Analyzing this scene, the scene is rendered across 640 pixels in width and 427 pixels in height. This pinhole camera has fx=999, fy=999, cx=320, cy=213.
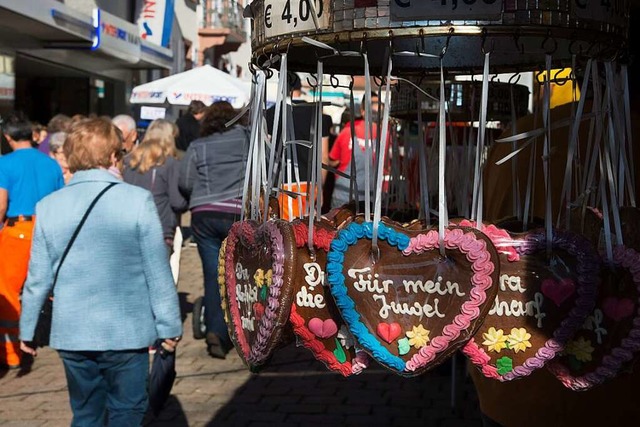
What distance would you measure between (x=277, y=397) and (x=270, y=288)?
4226 millimetres

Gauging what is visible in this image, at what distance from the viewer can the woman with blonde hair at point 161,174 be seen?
7465 millimetres

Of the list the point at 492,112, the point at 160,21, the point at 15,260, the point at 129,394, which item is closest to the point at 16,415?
the point at 15,260

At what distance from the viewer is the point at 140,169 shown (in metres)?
7.50

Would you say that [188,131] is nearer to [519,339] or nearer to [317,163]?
[317,163]

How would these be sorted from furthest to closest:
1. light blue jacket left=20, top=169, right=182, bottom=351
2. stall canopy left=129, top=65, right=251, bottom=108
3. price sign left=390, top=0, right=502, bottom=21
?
stall canopy left=129, top=65, right=251, bottom=108
light blue jacket left=20, top=169, right=182, bottom=351
price sign left=390, top=0, right=502, bottom=21

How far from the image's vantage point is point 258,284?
207 cm

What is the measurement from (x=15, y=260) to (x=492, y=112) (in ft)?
13.7

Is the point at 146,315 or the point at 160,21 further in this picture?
the point at 160,21

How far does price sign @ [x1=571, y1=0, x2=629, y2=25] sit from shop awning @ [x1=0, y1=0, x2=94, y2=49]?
1015cm

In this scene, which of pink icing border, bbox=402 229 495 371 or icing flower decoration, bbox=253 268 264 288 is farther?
icing flower decoration, bbox=253 268 264 288

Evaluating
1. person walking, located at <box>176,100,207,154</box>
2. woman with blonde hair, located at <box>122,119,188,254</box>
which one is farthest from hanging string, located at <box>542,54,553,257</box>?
person walking, located at <box>176,100,207,154</box>

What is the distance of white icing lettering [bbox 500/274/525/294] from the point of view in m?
1.86

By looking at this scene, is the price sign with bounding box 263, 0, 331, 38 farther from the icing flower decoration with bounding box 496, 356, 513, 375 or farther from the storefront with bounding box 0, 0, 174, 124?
the storefront with bounding box 0, 0, 174, 124

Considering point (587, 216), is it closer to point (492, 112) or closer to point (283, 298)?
point (283, 298)
